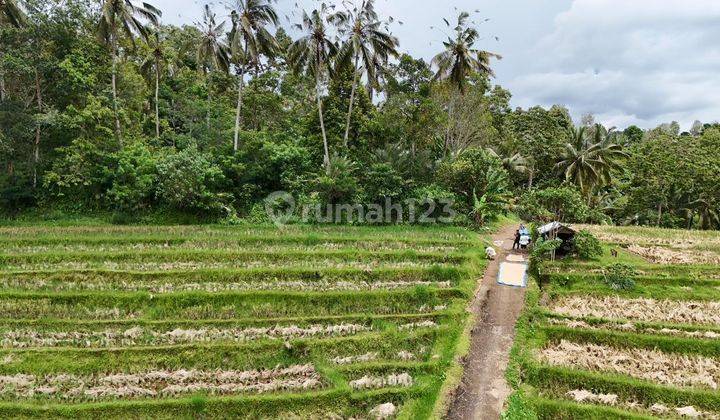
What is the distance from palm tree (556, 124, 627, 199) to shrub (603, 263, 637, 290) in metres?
13.5

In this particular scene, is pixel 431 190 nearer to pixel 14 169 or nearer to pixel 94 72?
pixel 94 72

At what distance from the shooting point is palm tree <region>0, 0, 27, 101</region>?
24156 mm

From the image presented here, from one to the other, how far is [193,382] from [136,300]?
491 cm

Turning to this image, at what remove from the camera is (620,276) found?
16.1m

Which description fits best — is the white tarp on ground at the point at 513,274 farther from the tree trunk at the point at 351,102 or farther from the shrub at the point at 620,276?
the tree trunk at the point at 351,102

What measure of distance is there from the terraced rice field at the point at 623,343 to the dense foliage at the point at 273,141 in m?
5.77

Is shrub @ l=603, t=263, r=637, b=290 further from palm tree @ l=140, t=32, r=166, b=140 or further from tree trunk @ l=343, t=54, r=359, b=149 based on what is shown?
palm tree @ l=140, t=32, r=166, b=140

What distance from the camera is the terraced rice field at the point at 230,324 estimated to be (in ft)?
34.0

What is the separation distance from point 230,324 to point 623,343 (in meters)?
11.2

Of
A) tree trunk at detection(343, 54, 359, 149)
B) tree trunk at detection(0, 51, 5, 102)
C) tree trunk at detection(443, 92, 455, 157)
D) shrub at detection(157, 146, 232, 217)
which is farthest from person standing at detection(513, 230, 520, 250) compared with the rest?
tree trunk at detection(0, 51, 5, 102)

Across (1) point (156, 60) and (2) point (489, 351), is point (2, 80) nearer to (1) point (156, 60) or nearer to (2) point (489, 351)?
(1) point (156, 60)

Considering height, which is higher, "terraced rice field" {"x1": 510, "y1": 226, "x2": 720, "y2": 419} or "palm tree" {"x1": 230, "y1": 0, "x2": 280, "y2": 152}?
"palm tree" {"x1": 230, "y1": 0, "x2": 280, "y2": 152}

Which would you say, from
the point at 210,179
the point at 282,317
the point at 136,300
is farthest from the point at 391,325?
the point at 210,179

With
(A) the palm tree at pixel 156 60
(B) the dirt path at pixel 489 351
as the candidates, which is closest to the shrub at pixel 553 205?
(B) the dirt path at pixel 489 351
